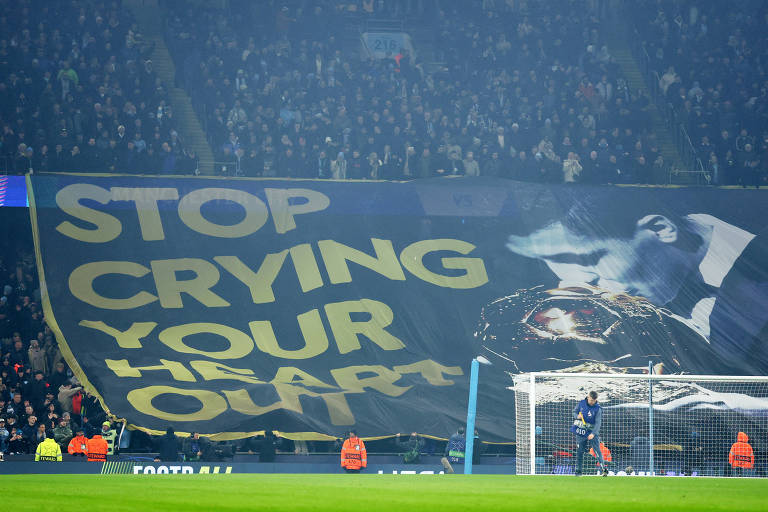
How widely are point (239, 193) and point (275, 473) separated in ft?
24.2

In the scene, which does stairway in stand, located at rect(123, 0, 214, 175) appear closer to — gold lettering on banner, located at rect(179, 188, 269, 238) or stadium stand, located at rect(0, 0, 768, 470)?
stadium stand, located at rect(0, 0, 768, 470)

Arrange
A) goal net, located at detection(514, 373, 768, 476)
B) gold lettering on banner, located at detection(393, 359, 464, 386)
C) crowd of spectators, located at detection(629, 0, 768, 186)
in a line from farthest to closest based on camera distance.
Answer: crowd of spectators, located at detection(629, 0, 768, 186), gold lettering on banner, located at detection(393, 359, 464, 386), goal net, located at detection(514, 373, 768, 476)

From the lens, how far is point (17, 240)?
25.0m

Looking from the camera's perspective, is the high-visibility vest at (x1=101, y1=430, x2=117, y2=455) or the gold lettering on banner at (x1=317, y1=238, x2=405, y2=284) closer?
the high-visibility vest at (x1=101, y1=430, x2=117, y2=455)

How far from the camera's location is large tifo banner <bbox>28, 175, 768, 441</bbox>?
22016 millimetres

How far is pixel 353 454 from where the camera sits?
67.1 ft

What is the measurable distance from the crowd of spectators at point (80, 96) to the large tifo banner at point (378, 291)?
1.70m

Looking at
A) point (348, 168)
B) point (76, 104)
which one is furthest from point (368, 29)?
point (76, 104)

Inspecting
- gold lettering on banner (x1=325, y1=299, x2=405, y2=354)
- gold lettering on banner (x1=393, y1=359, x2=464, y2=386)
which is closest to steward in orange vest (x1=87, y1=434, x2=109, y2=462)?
gold lettering on banner (x1=325, y1=299, x2=405, y2=354)

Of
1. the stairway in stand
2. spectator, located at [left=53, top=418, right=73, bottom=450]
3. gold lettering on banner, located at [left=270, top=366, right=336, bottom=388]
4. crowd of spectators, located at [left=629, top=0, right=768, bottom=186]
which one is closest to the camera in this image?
spectator, located at [left=53, top=418, right=73, bottom=450]

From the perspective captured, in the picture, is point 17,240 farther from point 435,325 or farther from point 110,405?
point 435,325

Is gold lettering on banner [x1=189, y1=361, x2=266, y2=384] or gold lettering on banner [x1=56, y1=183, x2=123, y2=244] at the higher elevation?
gold lettering on banner [x1=56, y1=183, x2=123, y2=244]

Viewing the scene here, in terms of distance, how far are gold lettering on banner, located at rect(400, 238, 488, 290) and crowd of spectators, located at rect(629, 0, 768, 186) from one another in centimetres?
755

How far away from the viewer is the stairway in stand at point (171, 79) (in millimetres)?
28375
